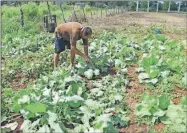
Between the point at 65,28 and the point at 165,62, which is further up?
the point at 65,28

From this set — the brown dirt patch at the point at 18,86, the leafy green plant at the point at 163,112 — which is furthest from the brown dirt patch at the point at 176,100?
the brown dirt patch at the point at 18,86

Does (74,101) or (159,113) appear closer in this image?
(159,113)

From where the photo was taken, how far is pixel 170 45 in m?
7.86

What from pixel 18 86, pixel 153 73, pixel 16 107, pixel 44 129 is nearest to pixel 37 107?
pixel 44 129

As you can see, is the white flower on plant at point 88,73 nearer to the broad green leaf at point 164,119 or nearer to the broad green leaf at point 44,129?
the broad green leaf at point 164,119

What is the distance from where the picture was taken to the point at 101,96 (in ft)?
16.4

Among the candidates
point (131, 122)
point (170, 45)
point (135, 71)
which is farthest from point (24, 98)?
point (170, 45)

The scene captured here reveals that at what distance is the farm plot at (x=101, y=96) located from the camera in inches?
157

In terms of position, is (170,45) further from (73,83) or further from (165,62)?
(73,83)

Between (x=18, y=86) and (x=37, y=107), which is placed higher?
(x=37, y=107)

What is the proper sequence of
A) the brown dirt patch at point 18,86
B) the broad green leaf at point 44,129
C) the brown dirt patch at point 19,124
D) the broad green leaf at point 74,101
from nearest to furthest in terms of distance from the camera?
the broad green leaf at point 44,129, the brown dirt patch at point 19,124, the broad green leaf at point 74,101, the brown dirt patch at point 18,86

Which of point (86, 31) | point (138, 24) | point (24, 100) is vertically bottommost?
point (138, 24)

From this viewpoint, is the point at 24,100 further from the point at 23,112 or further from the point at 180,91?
the point at 180,91

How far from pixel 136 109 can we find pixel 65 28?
2.32 metres
